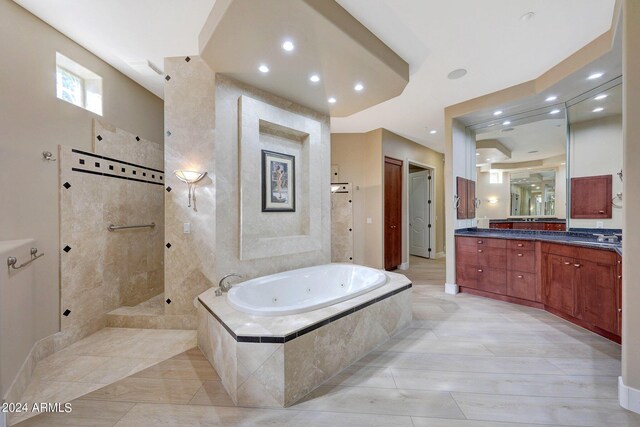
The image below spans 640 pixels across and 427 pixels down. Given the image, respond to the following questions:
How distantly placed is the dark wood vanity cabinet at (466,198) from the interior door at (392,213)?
142cm

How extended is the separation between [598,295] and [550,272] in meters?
0.59

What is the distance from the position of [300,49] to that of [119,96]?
2318 mm

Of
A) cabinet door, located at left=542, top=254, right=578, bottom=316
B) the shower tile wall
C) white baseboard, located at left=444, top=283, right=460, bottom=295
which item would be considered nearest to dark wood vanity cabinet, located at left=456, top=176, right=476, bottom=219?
white baseboard, located at left=444, top=283, right=460, bottom=295

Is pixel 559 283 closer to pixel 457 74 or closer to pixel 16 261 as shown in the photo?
pixel 457 74

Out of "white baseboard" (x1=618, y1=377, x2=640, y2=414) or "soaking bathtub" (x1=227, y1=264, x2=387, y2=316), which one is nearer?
"white baseboard" (x1=618, y1=377, x2=640, y2=414)

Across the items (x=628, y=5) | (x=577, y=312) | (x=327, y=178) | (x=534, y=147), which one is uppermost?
(x=628, y=5)

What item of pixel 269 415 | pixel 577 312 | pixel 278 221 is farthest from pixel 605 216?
pixel 269 415

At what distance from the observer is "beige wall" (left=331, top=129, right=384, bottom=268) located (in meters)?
4.84

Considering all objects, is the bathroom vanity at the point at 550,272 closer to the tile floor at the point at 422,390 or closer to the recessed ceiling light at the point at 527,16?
the tile floor at the point at 422,390

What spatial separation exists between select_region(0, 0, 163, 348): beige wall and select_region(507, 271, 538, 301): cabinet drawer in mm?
4987

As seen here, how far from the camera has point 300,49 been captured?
7.02 feet

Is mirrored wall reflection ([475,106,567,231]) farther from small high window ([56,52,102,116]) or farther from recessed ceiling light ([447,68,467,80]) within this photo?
small high window ([56,52,102,116])

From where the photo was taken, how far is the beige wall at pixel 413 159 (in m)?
5.11

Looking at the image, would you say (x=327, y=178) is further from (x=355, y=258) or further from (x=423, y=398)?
(x=423, y=398)
